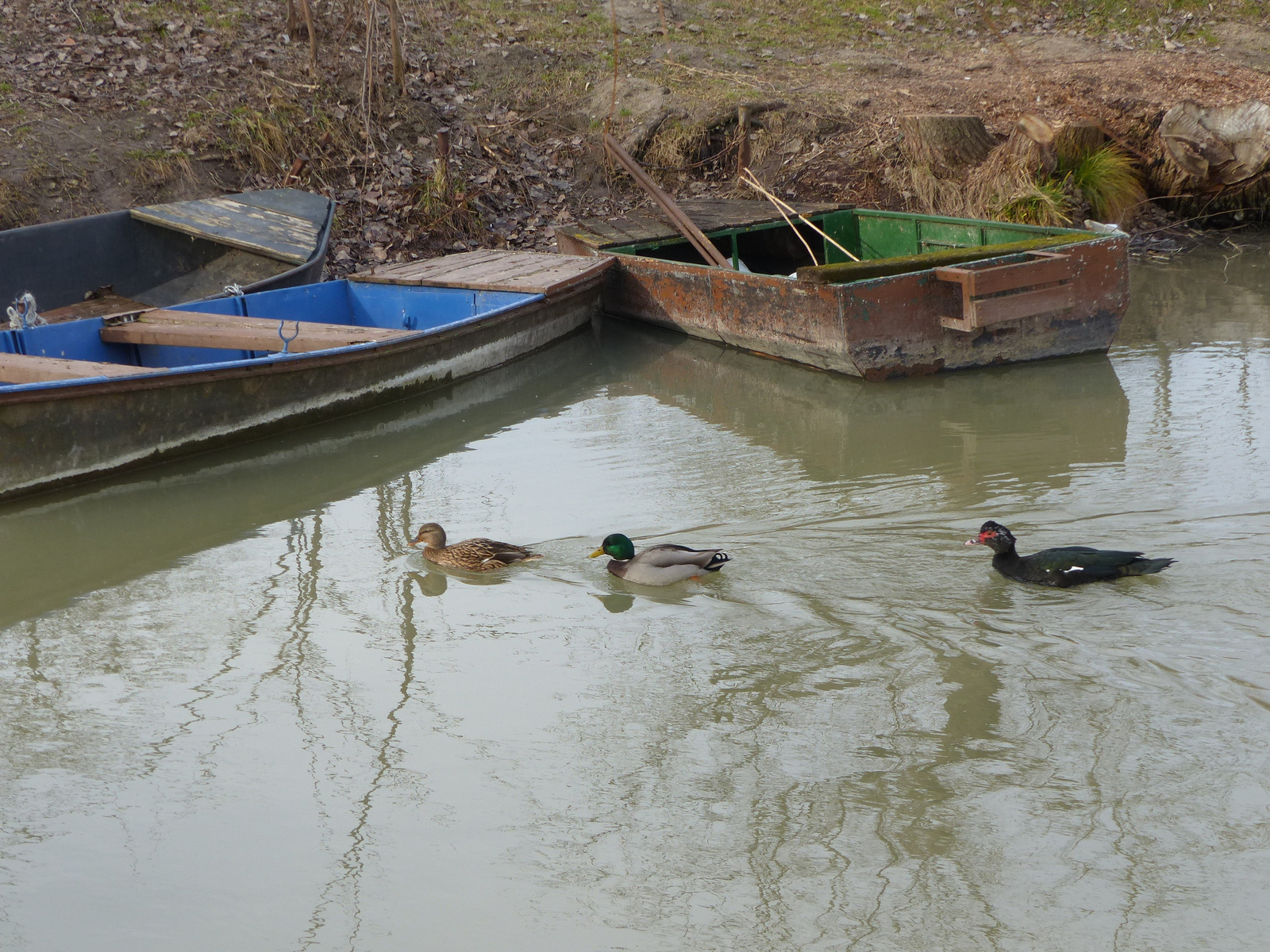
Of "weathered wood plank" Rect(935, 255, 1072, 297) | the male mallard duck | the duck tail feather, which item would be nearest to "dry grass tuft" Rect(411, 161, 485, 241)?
"weathered wood plank" Rect(935, 255, 1072, 297)

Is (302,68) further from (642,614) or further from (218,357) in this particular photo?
(642,614)

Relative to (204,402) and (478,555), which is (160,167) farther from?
(478,555)

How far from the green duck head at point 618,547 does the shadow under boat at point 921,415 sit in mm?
1815

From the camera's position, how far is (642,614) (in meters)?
5.56

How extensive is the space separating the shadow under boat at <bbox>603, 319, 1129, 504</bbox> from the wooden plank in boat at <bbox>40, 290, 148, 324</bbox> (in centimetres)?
507

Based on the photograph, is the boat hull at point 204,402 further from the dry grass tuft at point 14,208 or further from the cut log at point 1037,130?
the cut log at point 1037,130

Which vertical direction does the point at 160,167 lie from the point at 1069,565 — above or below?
above

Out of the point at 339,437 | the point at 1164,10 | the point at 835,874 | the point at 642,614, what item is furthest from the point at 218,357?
the point at 1164,10

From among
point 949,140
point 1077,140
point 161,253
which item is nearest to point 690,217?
point 949,140

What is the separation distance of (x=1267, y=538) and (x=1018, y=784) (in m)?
2.48

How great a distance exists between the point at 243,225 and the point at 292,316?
1704 mm

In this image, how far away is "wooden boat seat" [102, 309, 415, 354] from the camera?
8.66 meters

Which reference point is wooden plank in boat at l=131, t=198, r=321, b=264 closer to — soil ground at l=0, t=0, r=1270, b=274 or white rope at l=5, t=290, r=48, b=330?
soil ground at l=0, t=0, r=1270, b=274

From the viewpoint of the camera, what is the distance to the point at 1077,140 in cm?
1370
